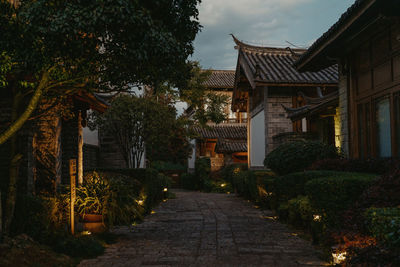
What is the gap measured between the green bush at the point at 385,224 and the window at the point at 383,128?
4.14 meters

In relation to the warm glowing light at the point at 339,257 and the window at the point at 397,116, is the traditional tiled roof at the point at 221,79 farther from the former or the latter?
the warm glowing light at the point at 339,257

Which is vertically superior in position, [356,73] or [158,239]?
[356,73]

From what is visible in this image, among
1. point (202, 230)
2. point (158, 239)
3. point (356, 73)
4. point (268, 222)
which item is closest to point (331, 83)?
point (356, 73)

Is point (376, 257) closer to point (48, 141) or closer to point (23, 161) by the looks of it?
point (23, 161)

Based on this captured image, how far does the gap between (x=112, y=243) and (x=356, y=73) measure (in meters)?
6.94

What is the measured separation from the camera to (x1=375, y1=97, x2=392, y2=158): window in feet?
28.5

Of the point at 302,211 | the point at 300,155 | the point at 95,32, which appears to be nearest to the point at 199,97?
the point at 300,155

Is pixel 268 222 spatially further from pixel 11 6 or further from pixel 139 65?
pixel 11 6

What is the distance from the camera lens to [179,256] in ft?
21.6

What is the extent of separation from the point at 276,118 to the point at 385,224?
14.1 meters

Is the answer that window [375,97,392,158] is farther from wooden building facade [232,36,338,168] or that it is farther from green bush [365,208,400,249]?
wooden building facade [232,36,338,168]

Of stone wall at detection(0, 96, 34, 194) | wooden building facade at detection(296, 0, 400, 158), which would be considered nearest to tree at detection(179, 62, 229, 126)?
wooden building facade at detection(296, 0, 400, 158)

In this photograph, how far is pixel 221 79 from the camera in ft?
131

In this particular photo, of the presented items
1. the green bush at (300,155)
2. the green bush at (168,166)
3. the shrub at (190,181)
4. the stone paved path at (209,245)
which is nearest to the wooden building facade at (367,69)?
the green bush at (300,155)
